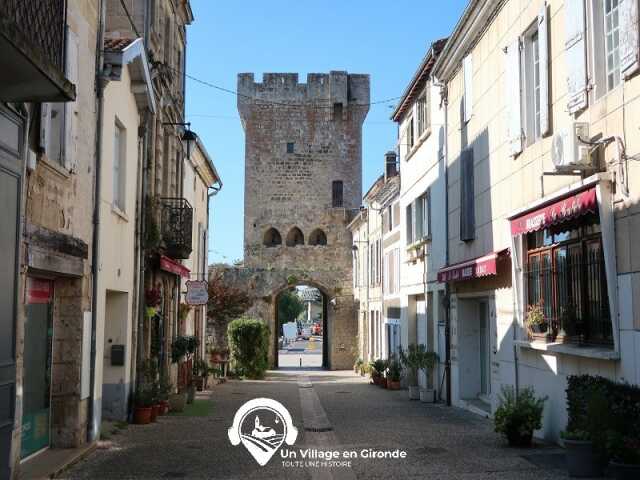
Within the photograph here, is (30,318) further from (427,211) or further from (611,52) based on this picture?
(427,211)

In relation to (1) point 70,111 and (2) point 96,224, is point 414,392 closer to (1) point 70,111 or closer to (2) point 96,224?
(2) point 96,224

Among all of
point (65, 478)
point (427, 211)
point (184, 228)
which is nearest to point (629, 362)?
point (65, 478)

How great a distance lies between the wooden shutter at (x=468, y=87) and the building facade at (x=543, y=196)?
46mm

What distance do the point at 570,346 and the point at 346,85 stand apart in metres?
32.2

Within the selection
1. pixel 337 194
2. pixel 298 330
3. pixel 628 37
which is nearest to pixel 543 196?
pixel 628 37

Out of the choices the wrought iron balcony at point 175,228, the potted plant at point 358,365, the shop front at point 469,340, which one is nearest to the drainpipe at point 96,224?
the wrought iron balcony at point 175,228

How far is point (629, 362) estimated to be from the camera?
767cm

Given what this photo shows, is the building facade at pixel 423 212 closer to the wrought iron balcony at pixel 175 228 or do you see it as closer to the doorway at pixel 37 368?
the wrought iron balcony at pixel 175 228

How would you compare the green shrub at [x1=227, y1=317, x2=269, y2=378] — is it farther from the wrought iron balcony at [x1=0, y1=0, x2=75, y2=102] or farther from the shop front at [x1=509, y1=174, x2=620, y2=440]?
the wrought iron balcony at [x1=0, y1=0, x2=75, y2=102]

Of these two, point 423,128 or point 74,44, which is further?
point 423,128

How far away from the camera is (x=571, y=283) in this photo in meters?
9.56

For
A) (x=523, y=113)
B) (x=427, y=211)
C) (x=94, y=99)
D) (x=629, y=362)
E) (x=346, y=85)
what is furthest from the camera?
(x=346, y=85)

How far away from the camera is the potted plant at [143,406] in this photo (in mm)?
12547

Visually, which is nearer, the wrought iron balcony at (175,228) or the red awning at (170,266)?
the red awning at (170,266)
